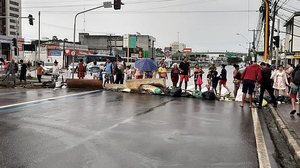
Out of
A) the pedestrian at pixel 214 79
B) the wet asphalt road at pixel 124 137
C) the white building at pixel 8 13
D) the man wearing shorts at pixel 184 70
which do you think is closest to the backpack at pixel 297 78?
the wet asphalt road at pixel 124 137

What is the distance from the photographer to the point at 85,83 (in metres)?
22.5

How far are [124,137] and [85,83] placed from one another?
14503 millimetres

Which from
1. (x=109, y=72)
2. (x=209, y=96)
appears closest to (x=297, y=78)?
(x=209, y=96)

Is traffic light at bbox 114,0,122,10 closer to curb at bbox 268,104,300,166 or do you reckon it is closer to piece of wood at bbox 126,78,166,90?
piece of wood at bbox 126,78,166,90

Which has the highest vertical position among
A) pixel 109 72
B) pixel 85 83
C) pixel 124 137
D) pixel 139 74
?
pixel 109 72

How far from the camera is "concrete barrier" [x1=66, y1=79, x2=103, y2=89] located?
22359 mm

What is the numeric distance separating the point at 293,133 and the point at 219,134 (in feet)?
5.28

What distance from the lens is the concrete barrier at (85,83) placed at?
73.4 ft

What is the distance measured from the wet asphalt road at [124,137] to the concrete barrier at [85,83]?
8.76m

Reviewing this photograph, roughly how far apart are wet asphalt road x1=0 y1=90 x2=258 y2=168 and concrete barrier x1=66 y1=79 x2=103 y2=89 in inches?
345

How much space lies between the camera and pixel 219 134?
902cm

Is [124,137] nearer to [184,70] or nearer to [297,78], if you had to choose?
[297,78]

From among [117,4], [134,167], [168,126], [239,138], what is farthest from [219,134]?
[117,4]

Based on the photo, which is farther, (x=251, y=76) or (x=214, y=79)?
(x=214, y=79)
